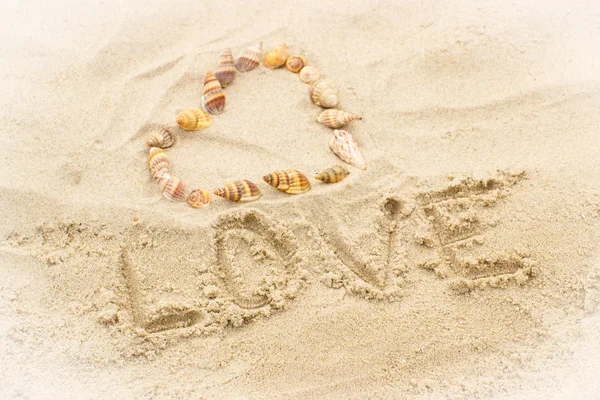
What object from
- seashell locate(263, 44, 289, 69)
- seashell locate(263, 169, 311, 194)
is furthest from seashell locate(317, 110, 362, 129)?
seashell locate(263, 44, 289, 69)

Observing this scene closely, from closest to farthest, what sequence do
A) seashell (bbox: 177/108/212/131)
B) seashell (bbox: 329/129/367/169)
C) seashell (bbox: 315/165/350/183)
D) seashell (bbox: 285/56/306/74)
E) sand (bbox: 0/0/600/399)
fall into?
1. sand (bbox: 0/0/600/399)
2. seashell (bbox: 315/165/350/183)
3. seashell (bbox: 329/129/367/169)
4. seashell (bbox: 177/108/212/131)
5. seashell (bbox: 285/56/306/74)

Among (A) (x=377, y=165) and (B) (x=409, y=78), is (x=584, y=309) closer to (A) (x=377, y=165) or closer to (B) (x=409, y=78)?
(A) (x=377, y=165)

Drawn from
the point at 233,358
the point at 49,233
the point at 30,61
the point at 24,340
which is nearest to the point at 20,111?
the point at 30,61

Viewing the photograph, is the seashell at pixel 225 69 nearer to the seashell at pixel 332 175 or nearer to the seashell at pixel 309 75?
the seashell at pixel 309 75

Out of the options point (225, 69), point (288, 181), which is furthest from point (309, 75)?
point (288, 181)

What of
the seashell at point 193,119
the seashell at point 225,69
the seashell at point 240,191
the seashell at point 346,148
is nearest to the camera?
the seashell at point 240,191

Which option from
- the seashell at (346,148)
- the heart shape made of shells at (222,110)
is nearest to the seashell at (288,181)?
the heart shape made of shells at (222,110)

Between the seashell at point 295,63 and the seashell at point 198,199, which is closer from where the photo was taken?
the seashell at point 198,199

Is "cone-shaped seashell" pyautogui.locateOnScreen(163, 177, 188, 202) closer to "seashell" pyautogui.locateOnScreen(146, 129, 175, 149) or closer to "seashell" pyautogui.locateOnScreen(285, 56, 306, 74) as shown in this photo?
"seashell" pyautogui.locateOnScreen(146, 129, 175, 149)

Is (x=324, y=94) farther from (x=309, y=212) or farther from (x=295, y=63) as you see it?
(x=309, y=212)
